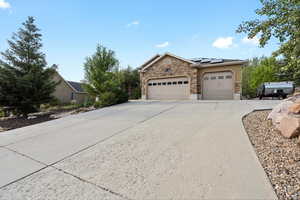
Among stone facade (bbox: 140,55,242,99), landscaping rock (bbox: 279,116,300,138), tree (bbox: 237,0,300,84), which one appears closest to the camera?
landscaping rock (bbox: 279,116,300,138)

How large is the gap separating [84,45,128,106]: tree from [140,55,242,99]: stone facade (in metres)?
3.48

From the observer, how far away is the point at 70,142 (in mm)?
3867

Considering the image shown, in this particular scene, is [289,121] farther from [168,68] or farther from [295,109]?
[168,68]

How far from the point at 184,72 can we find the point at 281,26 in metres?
10.1

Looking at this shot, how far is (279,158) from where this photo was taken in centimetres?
251

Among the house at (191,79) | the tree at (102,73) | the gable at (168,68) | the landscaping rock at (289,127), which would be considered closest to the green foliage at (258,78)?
the house at (191,79)

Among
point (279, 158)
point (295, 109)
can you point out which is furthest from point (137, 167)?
point (295, 109)

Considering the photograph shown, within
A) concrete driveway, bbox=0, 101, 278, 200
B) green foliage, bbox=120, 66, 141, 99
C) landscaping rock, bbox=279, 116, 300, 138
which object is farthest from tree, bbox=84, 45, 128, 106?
landscaping rock, bbox=279, 116, 300, 138

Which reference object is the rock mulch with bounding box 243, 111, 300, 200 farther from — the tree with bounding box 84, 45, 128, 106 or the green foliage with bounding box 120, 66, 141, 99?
the green foliage with bounding box 120, 66, 141, 99

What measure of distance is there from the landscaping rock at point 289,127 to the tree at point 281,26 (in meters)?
1.39

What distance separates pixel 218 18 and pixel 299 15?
23.2 ft

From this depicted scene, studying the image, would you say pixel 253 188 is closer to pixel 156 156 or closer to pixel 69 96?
pixel 156 156

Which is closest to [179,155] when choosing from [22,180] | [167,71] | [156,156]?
[156,156]

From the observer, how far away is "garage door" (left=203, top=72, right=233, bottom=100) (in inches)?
499
